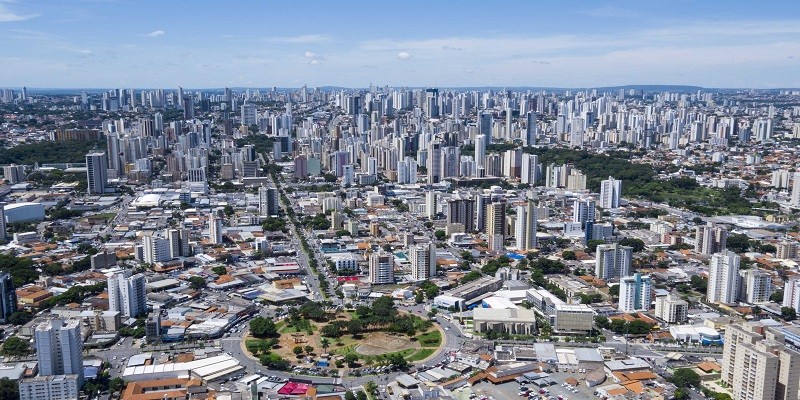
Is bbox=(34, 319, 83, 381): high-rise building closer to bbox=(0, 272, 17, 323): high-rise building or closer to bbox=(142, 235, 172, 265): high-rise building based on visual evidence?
bbox=(0, 272, 17, 323): high-rise building

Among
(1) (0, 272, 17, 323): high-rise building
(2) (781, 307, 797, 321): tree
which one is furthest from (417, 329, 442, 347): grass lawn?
(1) (0, 272, 17, 323): high-rise building

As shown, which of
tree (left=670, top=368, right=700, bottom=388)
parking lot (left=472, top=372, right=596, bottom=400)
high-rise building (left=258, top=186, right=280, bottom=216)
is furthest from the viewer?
high-rise building (left=258, top=186, right=280, bottom=216)

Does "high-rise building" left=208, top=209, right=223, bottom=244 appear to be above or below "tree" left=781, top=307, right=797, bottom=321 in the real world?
above

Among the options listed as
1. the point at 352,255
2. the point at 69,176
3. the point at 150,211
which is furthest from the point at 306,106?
the point at 352,255

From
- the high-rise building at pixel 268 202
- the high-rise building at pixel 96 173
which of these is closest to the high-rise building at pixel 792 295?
the high-rise building at pixel 268 202

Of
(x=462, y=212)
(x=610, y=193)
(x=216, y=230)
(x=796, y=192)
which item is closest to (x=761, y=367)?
(x=462, y=212)

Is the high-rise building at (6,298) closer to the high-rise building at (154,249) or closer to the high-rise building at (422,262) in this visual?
the high-rise building at (154,249)

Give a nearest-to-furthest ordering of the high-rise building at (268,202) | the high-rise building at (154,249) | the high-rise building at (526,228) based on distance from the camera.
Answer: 1. the high-rise building at (154,249)
2. the high-rise building at (526,228)
3. the high-rise building at (268,202)
